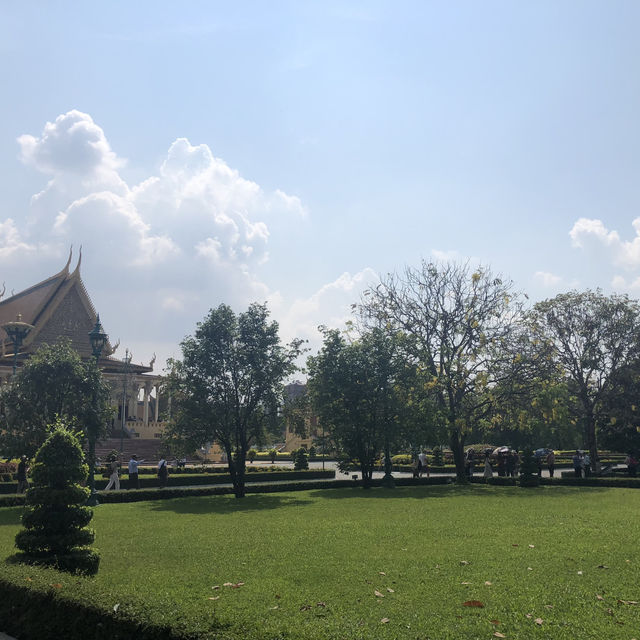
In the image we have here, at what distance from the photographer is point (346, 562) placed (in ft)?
30.5

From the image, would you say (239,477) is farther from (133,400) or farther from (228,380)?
(133,400)

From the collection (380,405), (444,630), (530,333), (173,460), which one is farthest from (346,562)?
(173,460)

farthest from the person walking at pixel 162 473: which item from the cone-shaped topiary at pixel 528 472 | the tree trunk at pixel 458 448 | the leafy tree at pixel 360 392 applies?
the cone-shaped topiary at pixel 528 472

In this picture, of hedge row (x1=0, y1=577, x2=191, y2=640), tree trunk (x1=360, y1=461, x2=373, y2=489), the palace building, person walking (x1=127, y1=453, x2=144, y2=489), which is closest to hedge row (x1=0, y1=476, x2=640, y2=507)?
tree trunk (x1=360, y1=461, x2=373, y2=489)

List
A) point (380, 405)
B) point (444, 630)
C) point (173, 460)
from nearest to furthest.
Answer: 1. point (444, 630)
2. point (380, 405)
3. point (173, 460)

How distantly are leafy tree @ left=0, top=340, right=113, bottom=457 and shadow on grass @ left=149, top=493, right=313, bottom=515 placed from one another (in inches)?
162

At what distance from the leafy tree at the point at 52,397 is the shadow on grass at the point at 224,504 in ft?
13.5

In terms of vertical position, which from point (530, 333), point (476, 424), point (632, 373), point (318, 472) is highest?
point (530, 333)

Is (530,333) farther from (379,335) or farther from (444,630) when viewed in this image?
(444,630)

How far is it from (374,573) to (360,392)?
18642 mm

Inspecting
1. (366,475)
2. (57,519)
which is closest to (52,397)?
(366,475)

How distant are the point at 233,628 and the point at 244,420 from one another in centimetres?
1881

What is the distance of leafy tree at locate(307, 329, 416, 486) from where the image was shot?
1069 inches

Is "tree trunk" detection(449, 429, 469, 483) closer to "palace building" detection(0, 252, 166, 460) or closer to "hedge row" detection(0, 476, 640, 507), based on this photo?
"hedge row" detection(0, 476, 640, 507)
